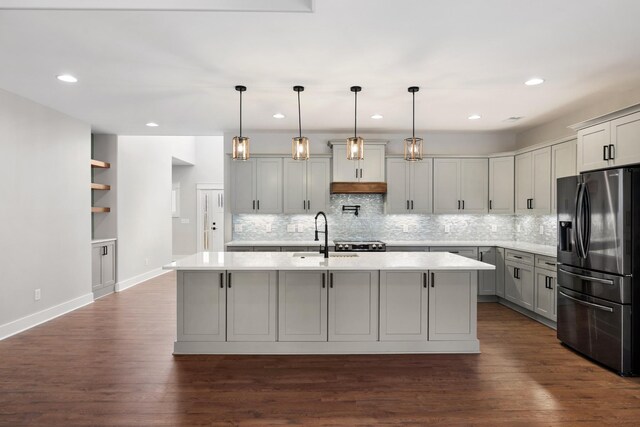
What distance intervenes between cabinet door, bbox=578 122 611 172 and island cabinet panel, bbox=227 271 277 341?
3352 millimetres

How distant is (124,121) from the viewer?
5.63m

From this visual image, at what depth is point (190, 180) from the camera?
1043 cm

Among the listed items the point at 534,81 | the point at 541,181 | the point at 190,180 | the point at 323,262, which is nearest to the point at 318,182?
the point at 323,262

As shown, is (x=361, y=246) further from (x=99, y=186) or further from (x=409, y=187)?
(x=99, y=186)

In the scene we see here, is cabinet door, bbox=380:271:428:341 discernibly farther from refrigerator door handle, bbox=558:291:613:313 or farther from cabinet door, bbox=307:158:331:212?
cabinet door, bbox=307:158:331:212

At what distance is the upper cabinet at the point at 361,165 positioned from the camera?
6105mm

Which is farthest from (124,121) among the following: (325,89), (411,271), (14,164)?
(411,271)

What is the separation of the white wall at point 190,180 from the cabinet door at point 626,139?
866 centimetres

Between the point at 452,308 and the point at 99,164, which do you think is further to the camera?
the point at 99,164

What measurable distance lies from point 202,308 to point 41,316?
2560 millimetres

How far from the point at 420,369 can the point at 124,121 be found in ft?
16.6

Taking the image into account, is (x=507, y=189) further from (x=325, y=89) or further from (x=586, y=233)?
(x=325, y=89)

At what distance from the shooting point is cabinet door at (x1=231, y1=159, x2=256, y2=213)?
6195 millimetres

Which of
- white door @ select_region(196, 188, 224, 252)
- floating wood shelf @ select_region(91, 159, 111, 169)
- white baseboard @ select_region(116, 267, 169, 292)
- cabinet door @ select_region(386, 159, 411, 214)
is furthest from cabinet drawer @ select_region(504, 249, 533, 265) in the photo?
white door @ select_region(196, 188, 224, 252)
